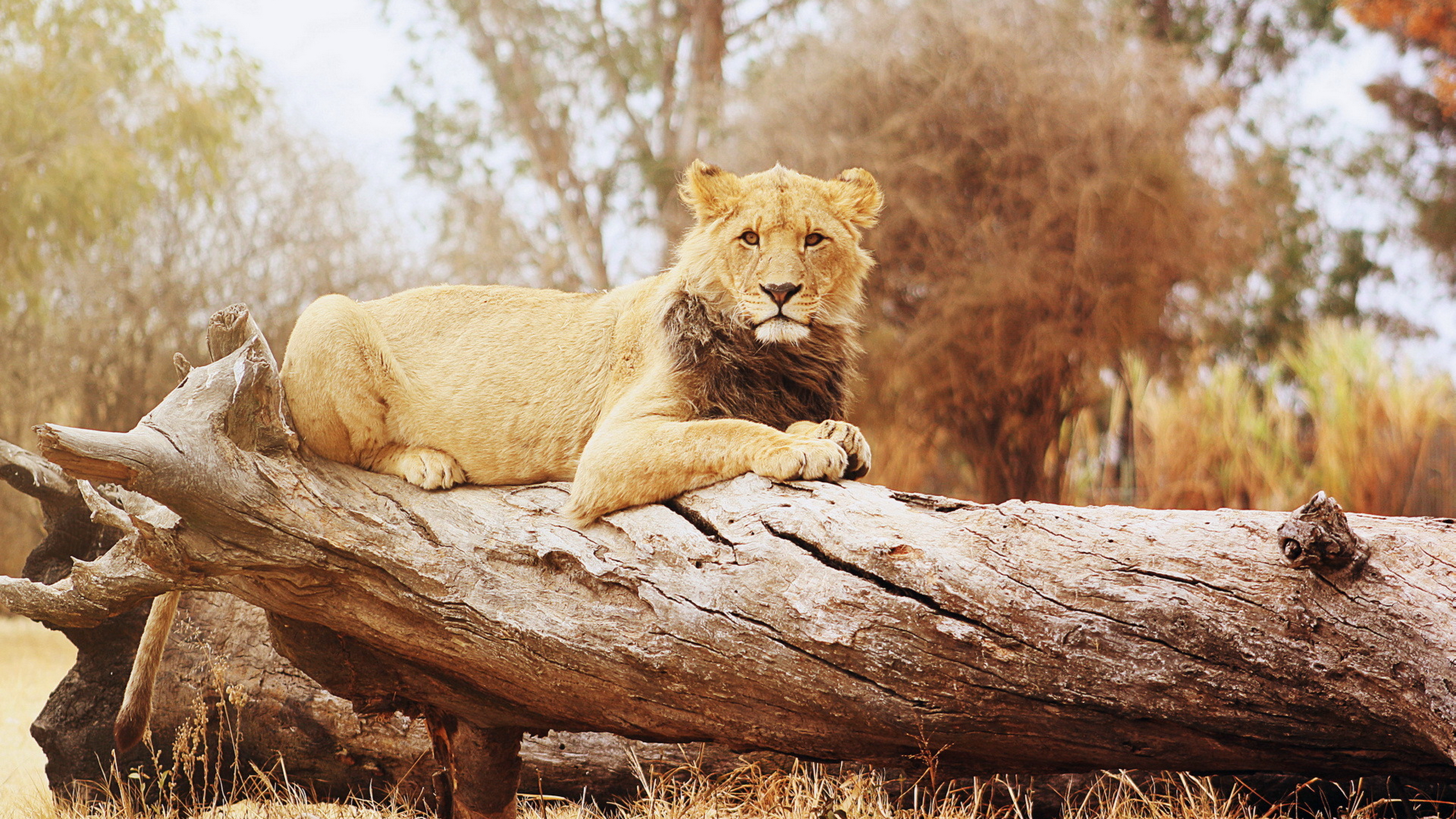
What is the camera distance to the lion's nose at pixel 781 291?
3762mm

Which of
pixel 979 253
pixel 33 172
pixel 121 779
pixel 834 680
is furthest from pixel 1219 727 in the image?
pixel 33 172

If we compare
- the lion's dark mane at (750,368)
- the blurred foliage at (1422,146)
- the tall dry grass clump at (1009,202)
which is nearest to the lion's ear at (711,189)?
the lion's dark mane at (750,368)

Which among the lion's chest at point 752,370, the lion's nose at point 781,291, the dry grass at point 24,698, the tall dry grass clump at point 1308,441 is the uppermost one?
the lion's nose at point 781,291

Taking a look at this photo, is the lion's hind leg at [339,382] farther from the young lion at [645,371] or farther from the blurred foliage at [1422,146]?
the blurred foliage at [1422,146]

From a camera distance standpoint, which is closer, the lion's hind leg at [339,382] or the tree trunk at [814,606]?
the tree trunk at [814,606]

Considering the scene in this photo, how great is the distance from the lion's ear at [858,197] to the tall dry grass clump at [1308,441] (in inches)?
259

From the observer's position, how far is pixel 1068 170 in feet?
30.4

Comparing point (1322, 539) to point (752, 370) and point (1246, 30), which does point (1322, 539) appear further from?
point (1246, 30)

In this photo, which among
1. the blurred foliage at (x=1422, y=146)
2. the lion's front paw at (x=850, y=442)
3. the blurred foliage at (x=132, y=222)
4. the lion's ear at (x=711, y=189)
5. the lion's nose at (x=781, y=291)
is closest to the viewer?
the lion's front paw at (x=850, y=442)

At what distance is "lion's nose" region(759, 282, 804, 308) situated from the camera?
376 centimetres

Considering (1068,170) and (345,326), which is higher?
(1068,170)

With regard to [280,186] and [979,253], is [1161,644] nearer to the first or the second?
[979,253]

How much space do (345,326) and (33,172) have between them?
8263 mm

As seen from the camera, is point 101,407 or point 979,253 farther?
point 101,407
